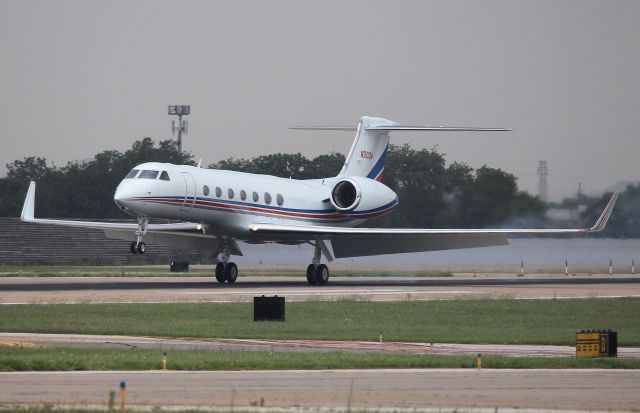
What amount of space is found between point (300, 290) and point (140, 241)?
583 cm

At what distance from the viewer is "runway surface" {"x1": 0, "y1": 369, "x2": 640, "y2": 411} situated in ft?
46.6

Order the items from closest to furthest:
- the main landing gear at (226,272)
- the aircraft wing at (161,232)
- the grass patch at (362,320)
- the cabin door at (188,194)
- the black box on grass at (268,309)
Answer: the grass patch at (362,320) < the black box on grass at (268,309) < the cabin door at (188,194) < the aircraft wing at (161,232) < the main landing gear at (226,272)

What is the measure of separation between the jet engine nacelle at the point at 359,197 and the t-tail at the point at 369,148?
2.92 m

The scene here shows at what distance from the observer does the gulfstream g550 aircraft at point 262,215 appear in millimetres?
41406

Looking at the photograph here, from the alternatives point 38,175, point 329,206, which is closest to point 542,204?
point 329,206

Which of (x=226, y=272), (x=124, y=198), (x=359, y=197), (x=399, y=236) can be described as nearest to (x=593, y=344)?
(x=124, y=198)

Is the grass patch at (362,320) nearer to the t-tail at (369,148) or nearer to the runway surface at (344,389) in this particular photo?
the runway surface at (344,389)

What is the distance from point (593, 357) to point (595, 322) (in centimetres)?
869

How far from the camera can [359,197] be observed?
1886 inches

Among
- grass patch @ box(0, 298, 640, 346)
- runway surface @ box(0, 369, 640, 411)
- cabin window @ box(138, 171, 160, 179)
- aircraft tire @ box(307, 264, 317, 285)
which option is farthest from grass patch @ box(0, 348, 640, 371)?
aircraft tire @ box(307, 264, 317, 285)

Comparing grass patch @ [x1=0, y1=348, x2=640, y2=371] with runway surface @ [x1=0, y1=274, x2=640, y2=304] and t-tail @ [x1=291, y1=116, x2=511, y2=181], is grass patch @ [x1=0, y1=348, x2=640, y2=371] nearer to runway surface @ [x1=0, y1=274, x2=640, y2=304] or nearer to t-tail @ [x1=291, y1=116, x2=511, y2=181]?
runway surface @ [x1=0, y1=274, x2=640, y2=304]

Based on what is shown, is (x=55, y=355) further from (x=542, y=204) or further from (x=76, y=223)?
(x=542, y=204)

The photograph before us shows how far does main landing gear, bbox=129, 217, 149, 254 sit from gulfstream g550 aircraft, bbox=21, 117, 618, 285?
43mm

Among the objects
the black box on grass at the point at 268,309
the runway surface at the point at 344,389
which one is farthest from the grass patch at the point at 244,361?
the black box on grass at the point at 268,309
